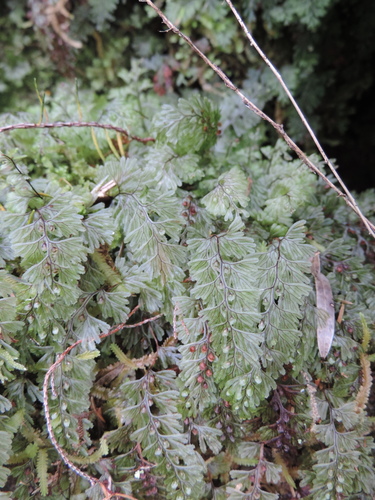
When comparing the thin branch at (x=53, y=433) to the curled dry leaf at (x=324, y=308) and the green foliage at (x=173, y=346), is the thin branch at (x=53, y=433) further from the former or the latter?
the curled dry leaf at (x=324, y=308)

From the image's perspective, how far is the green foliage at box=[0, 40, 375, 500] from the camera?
34.6 inches

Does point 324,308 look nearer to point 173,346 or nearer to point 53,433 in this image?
point 173,346

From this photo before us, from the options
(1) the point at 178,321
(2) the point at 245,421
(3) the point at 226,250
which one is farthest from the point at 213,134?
(2) the point at 245,421

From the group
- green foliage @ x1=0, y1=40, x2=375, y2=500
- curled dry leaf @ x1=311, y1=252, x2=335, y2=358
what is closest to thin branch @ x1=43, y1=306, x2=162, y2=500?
green foliage @ x1=0, y1=40, x2=375, y2=500

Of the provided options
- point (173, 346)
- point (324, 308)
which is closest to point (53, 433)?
point (173, 346)

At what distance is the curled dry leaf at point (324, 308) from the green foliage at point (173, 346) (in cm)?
2

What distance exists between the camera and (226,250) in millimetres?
923

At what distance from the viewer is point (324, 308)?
989 millimetres

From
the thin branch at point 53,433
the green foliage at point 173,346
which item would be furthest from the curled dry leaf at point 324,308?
the thin branch at point 53,433

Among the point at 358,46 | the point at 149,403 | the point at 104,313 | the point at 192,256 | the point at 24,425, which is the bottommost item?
the point at 24,425

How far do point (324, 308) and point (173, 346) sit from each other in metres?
0.39

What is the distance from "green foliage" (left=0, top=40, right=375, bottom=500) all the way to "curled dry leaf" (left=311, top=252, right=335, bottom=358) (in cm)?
2

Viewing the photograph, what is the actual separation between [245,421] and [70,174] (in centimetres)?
86

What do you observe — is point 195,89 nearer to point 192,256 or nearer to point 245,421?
point 192,256
